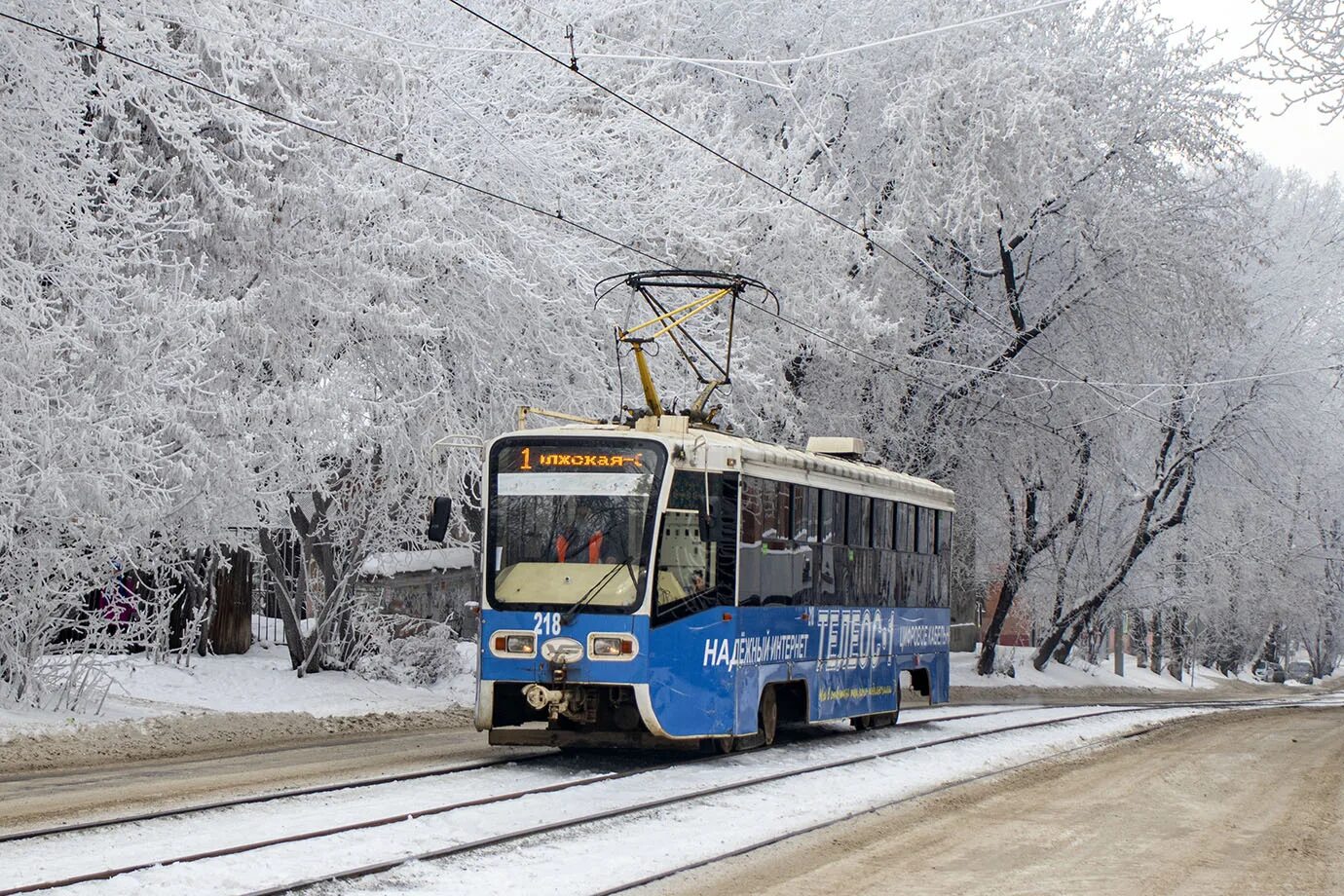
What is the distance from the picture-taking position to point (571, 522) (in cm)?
1524

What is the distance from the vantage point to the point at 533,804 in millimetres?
12617

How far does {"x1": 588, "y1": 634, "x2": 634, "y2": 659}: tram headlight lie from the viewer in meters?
14.8

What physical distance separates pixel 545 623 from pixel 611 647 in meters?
0.62

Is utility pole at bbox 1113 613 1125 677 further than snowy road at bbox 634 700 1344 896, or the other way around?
utility pole at bbox 1113 613 1125 677

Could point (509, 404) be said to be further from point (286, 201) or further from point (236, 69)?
point (236, 69)

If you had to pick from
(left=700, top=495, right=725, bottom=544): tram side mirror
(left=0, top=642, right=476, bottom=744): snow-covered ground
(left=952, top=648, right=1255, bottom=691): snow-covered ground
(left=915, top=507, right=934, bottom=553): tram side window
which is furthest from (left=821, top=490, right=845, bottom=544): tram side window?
(left=952, top=648, right=1255, bottom=691): snow-covered ground

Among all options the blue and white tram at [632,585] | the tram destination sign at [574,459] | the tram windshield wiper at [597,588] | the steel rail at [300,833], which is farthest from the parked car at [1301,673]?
the tram windshield wiper at [597,588]

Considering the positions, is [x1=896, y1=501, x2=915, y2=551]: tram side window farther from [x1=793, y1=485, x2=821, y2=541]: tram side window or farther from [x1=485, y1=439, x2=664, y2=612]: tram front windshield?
[x1=485, y1=439, x2=664, y2=612]: tram front windshield

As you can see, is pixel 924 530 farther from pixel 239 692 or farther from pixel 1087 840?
pixel 1087 840

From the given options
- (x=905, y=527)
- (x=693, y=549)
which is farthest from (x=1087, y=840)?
(x=905, y=527)

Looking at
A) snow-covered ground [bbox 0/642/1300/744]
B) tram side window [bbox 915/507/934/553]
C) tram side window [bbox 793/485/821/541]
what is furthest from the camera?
tram side window [bbox 915/507/934/553]

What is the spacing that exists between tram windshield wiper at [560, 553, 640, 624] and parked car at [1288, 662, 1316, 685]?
262 ft

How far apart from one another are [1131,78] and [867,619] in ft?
53.8

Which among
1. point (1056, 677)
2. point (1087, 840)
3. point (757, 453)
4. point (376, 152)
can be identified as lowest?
point (1087, 840)
